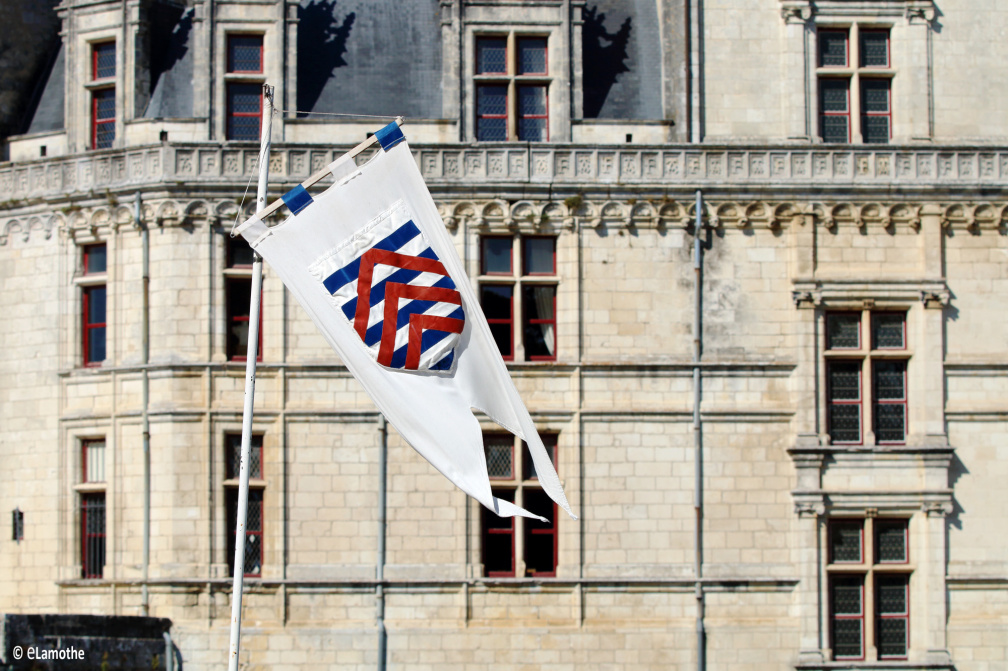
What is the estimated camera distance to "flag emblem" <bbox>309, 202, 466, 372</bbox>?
14828mm

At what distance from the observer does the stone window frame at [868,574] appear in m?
23.9

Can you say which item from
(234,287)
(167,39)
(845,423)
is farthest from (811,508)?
(167,39)

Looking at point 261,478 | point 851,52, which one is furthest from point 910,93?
point 261,478

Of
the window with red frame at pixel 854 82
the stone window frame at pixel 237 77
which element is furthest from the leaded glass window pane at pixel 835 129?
the stone window frame at pixel 237 77

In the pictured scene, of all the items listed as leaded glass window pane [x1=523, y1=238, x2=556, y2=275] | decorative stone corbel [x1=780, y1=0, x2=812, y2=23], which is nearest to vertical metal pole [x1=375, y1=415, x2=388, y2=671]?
leaded glass window pane [x1=523, y1=238, x2=556, y2=275]

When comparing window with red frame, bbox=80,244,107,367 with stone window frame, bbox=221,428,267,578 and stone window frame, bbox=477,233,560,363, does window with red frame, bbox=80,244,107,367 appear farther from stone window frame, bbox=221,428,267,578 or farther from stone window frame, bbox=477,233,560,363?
stone window frame, bbox=477,233,560,363

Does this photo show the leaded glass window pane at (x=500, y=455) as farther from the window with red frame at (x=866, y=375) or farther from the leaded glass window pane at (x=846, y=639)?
the leaded glass window pane at (x=846, y=639)

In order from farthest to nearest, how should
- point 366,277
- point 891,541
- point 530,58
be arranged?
1. point 530,58
2. point 891,541
3. point 366,277

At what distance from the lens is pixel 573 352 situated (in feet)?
78.9

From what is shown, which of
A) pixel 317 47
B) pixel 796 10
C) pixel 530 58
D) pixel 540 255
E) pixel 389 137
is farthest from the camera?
pixel 317 47

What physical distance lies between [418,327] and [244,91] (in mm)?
11163

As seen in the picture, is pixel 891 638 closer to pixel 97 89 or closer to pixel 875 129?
pixel 875 129

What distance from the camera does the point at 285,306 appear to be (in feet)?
79.0

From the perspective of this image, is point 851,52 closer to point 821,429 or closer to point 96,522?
point 821,429
